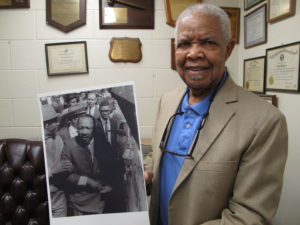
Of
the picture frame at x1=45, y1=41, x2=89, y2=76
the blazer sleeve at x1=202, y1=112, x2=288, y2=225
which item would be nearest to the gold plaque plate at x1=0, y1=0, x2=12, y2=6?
the picture frame at x1=45, y1=41, x2=89, y2=76

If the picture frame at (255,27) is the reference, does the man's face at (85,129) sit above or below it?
below

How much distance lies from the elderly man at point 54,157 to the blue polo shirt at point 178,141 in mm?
354

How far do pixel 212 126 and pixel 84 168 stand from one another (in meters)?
0.48

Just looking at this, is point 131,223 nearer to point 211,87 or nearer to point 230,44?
point 211,87

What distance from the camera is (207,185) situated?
0.73 meters

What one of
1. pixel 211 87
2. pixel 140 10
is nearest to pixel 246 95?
pixel 211 87

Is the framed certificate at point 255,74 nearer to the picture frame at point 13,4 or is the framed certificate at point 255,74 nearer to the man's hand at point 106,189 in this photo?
the man's hand at point 106,189

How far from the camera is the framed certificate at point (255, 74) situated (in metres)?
1.41

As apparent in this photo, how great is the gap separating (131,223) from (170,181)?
200mm

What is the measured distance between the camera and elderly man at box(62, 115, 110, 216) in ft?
2.84

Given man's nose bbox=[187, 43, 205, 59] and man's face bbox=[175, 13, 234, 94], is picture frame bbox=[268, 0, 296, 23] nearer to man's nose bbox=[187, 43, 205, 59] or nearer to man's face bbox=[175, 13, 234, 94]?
man's face bbox=[175, 13, 234, 94]

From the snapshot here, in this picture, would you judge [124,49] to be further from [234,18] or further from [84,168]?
[84,168]

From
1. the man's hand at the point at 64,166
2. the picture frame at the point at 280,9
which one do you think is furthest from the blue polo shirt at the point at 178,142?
the picture frame at the point at 280,9

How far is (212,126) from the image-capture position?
0.77 metres
